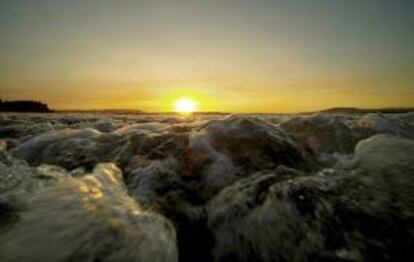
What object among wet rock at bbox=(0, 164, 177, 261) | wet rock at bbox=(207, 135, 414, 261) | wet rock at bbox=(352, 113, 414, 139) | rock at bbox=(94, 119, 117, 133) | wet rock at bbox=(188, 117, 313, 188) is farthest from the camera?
rock at bbox=(94, 119, 117, 133)

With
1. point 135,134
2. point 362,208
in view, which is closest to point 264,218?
point 362,208

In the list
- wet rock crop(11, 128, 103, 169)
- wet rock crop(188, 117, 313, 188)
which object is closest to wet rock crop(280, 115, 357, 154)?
wet rock crop(188, 117, 313, 188)

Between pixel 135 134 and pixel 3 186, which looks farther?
pixel 135 134

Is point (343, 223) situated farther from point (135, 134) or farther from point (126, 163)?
point (135, 134)

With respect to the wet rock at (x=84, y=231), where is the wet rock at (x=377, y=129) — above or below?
above

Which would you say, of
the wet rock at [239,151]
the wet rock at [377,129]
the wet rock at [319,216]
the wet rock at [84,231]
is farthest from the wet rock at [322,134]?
the wet rock at [84,231]

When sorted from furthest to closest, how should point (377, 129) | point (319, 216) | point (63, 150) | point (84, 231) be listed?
1. point (377, 129)
2. point (63, 150)
3. point (319, 216)
4. point (84, 231)

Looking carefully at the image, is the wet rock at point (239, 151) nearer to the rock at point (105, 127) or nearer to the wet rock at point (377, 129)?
the wet rock at point (377, 129)

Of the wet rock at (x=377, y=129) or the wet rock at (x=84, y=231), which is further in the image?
the wet rock at (x=377, y=129)

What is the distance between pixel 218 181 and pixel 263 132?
1520 mm

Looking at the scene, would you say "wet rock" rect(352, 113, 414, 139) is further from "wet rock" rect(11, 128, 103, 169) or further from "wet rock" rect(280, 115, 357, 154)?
"wet rock" rect(11, 128, 103, 169)

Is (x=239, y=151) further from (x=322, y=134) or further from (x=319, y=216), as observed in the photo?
(x=322, y=134)

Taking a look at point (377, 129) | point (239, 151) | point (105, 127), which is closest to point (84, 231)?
point (239, 151)

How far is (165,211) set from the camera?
3307mm
